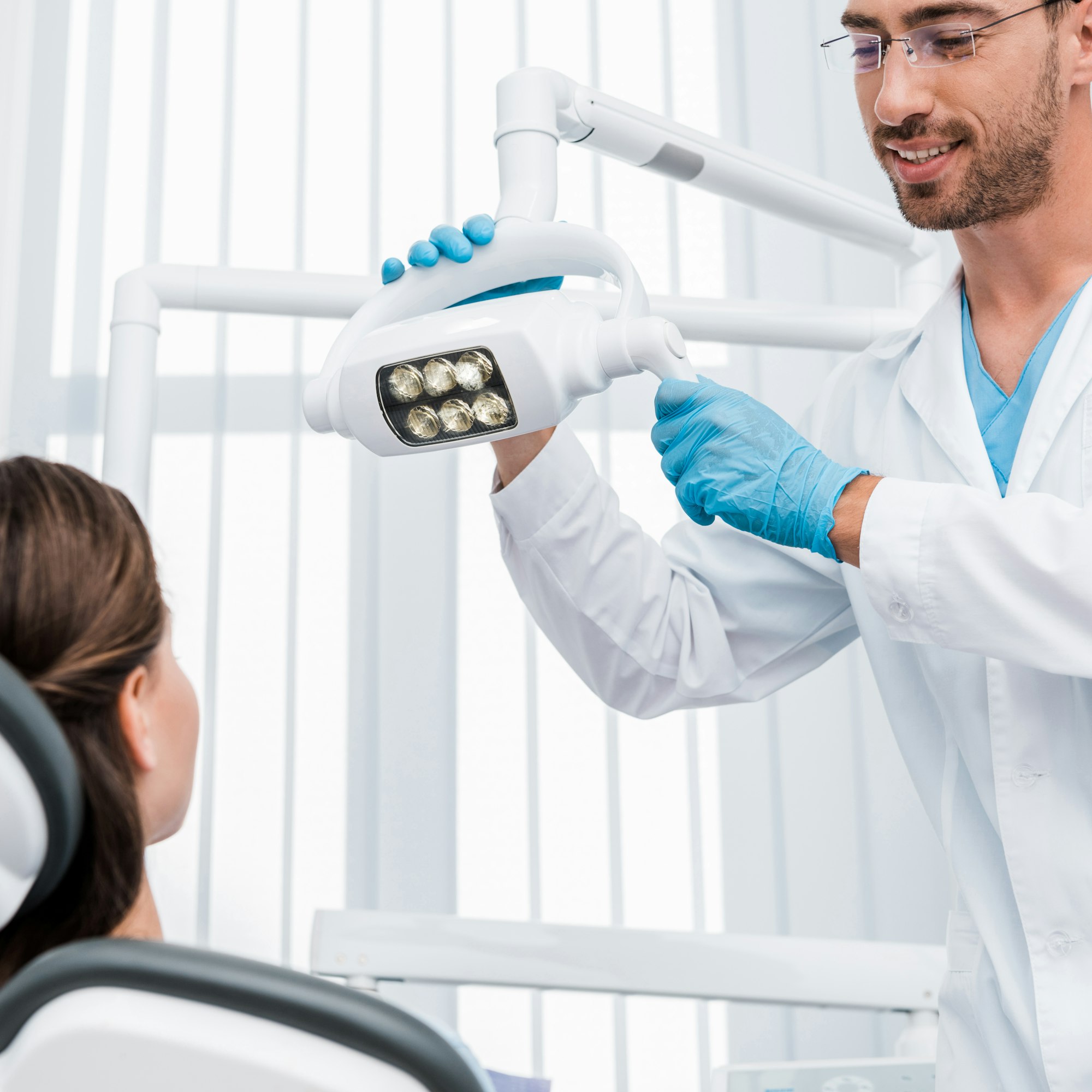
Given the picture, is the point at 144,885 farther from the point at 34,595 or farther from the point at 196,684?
the point at 196,684

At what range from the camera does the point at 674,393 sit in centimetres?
113

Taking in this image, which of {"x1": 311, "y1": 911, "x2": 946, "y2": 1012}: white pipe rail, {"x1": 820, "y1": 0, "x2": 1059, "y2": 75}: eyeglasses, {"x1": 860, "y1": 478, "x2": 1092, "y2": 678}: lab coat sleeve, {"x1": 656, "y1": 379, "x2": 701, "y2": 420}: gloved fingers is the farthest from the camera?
{"x1": 311, "y1": 911, "x2": 946, "y2": 1012}: white pipe rail

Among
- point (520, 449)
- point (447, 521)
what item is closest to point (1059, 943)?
point (520, 449)

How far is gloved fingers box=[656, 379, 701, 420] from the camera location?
1.12 m

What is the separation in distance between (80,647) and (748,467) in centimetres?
63

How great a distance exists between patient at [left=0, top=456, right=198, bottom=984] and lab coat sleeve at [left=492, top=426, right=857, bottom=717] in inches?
20.7

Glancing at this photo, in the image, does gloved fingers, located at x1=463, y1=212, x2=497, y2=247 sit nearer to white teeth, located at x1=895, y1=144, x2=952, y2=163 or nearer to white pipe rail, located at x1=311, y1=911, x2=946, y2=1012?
white teeth, located at x1=895, y1=144, x2=952, y2=163

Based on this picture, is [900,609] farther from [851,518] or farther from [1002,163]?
[1002,163]

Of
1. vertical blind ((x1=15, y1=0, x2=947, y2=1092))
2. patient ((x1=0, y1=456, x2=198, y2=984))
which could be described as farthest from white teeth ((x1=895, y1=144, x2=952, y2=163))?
patient ((x1=0, y1=456, x2=198, y2=984))

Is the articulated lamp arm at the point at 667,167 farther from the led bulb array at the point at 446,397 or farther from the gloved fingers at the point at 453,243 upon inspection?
the led bulb array at the point at 446,397

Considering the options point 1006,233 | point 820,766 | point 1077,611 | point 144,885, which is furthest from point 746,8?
point 144,885

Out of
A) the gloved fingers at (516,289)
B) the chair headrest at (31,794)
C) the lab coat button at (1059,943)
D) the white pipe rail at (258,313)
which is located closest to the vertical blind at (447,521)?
the white pipe rail at (258,313)

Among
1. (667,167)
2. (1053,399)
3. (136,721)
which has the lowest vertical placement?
(136,721)

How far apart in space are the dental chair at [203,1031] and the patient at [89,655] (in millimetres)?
226
